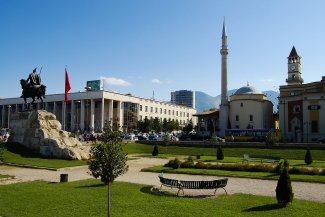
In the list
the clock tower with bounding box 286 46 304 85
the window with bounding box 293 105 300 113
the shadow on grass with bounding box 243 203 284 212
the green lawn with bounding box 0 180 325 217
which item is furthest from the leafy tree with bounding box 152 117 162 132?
the shadow on grass with bounding box 243 203 284 212

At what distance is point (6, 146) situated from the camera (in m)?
37.8

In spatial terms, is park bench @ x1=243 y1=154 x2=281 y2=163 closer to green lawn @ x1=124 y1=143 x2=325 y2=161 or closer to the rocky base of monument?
green lawn @ x1=124 y1=143 x2=325 y2=161

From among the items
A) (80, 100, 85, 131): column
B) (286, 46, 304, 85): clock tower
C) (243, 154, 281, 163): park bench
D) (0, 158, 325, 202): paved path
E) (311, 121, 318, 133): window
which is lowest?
(0, 158, 325, 202): paved path

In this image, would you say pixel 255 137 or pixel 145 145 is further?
pixel 255 137

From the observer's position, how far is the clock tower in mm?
86500

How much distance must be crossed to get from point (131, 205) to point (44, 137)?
2448cm

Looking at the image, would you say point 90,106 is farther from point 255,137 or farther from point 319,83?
point 319,83

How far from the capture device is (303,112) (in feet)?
209

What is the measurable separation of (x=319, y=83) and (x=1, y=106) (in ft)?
344

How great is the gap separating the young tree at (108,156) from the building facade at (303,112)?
55853 mm

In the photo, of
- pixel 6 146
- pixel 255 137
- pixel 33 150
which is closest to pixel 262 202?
pixel 33 150

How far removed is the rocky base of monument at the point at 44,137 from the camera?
35259 mm

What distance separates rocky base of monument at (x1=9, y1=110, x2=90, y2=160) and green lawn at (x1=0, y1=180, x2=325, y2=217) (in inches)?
673

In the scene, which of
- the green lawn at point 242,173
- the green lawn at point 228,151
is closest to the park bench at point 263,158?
the green lawn at point 242,173
